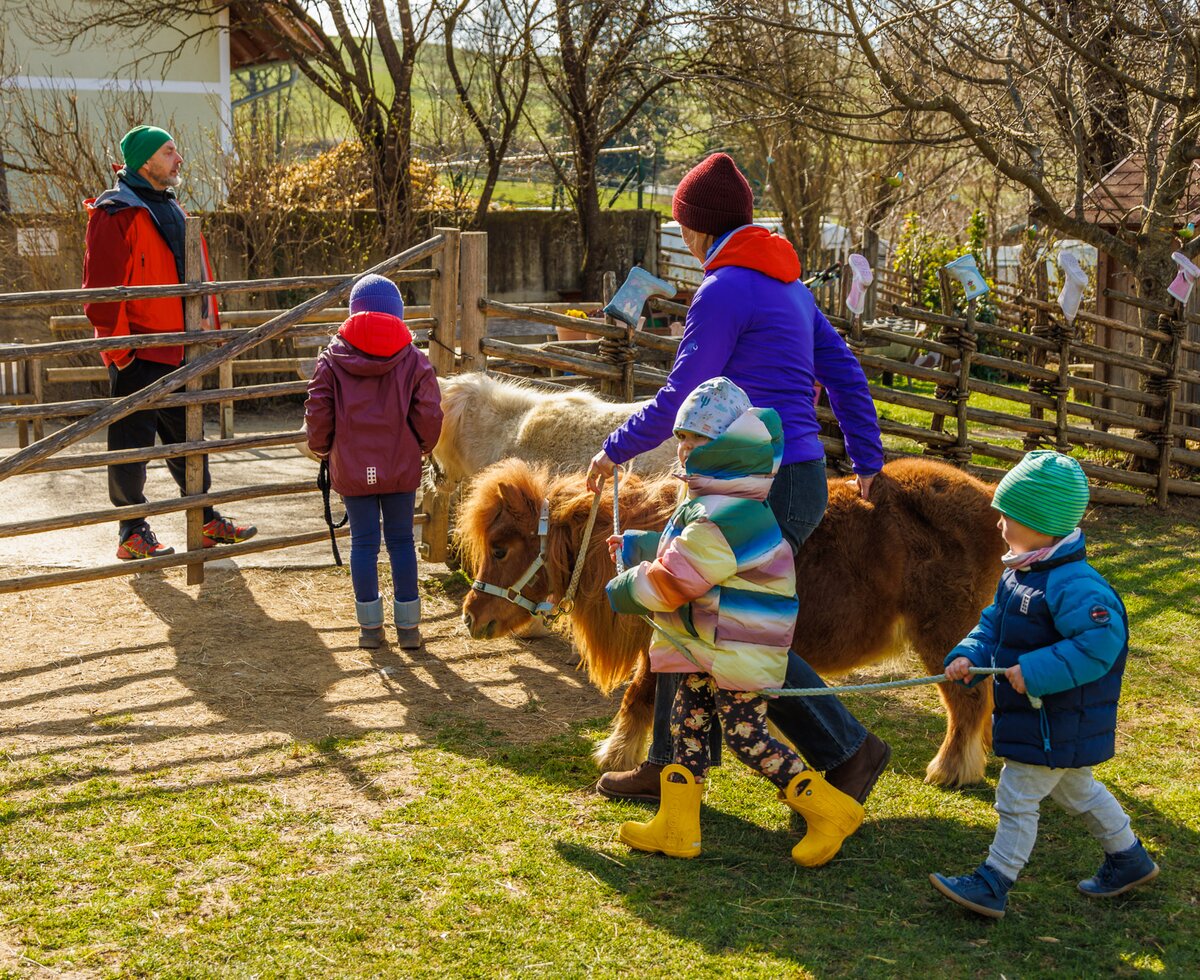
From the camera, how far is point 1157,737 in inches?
188

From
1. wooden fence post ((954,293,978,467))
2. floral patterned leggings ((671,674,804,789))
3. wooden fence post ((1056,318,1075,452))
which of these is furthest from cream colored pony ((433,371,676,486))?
wooden fence post ((1056,318,1075,452))

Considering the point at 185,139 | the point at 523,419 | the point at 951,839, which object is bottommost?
the point at 951,839

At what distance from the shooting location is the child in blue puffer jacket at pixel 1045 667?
307cm

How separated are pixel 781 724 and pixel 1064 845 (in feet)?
3.30

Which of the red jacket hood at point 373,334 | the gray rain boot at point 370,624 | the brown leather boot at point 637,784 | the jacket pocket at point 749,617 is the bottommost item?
the brown leather boot at point 637,784

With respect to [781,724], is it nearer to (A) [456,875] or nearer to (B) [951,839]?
(B) [951,839]

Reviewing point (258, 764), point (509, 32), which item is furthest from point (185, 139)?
point (258, 764)

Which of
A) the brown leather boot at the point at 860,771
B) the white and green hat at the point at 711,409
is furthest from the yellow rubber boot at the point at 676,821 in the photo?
the white and green hat at the point at 711,409

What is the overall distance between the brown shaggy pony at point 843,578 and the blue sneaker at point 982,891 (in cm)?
101

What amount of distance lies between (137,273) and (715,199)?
3.93 m

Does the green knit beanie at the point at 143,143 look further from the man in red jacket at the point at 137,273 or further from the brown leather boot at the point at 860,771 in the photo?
the brown leather boot at the point at 860,771

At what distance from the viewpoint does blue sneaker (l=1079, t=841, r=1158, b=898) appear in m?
3.38

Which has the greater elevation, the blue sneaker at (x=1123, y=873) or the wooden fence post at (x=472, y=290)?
the wooden fence post at (x=472, y=290)

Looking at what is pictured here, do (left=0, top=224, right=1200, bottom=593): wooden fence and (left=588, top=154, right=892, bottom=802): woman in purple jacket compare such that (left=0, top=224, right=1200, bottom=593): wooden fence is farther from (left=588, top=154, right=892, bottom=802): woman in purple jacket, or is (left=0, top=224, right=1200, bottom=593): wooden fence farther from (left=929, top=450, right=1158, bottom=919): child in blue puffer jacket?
(left=929, top=450, right=1158, bottom=919): child in blue puffer jacket
